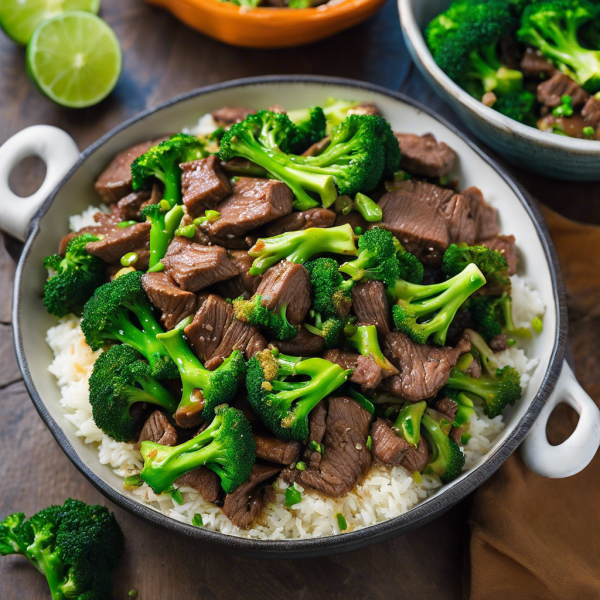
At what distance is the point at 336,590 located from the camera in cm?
317

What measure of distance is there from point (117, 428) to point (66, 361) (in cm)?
66

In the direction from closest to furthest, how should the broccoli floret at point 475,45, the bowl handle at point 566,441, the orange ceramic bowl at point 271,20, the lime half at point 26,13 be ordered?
the bowl handle at point 566,441 < the broccoli floret at point 475,45 < the orange ceramic bowl at point 271,20 < the lime half at point 26,13

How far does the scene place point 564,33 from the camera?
12.3ft

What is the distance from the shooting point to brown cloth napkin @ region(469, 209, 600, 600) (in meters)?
3.07

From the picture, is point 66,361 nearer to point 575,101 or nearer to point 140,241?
point 140,241

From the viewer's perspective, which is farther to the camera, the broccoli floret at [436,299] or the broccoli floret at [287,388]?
the broccoli floret at [436,299]

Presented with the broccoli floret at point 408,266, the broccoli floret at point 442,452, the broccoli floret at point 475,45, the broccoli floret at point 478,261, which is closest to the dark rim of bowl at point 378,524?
the broccoli floret at point 442,452

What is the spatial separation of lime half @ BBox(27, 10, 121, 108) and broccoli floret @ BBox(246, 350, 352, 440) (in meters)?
2.61

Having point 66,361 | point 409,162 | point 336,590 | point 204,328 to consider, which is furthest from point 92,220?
point 336,590

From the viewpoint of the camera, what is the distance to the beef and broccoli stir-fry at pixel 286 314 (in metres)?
2.67

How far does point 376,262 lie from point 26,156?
2.22 m

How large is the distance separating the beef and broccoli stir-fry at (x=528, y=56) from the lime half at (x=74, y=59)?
219cm

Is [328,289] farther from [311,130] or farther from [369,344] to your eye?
[311,130]

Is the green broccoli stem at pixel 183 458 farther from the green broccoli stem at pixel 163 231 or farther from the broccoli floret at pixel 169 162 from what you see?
the broccoli floret at pixel 169 162
